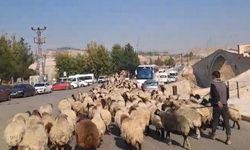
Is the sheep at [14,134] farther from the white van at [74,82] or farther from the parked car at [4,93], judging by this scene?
the white van at [74,82]

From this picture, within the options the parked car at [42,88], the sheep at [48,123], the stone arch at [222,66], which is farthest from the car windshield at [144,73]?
the sheep at [48,123]

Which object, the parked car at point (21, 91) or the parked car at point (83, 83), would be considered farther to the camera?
the parked car at point (83, 83)

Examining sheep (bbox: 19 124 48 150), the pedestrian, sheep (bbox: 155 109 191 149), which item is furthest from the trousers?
sheep (bbox: 19 124 48 150)

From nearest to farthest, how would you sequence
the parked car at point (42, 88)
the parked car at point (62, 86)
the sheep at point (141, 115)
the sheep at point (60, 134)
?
the sheep at point (60, 134)
the sheep at point (141, 115)
the parked car at point (42, 88)
the parked car at point (62, 86)

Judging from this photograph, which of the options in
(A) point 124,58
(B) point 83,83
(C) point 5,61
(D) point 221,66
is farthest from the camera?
(A) point 124,58

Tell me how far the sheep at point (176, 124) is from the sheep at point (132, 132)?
1.19 metres

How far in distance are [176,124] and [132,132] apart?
59.0 inches

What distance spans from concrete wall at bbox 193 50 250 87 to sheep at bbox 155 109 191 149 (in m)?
40.6

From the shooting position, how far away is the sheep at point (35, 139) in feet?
36.1

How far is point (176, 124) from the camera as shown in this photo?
12.9 metres

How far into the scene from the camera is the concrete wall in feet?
179

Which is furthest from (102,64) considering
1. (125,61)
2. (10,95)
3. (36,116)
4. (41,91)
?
(36,116)

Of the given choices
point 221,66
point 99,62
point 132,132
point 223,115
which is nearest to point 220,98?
point 223,115

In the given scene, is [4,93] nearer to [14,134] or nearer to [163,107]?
[163,107]
